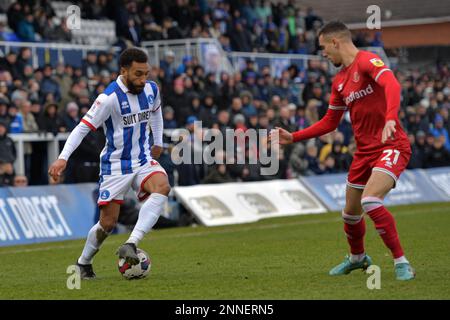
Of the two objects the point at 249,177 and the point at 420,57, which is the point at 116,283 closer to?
the point at 249,177

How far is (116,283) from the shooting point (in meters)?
10.1

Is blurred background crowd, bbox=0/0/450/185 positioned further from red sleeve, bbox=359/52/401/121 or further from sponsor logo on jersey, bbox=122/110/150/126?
red sleeve, bbox=359/52/401/121

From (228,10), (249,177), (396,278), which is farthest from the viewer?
(228,10)

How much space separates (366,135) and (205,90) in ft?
49.3

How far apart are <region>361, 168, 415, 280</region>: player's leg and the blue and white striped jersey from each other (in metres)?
2.42

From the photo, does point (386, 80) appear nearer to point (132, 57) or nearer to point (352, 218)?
point (352, 218)

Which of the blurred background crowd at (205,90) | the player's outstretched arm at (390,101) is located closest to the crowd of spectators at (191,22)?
the blurred background crowd at (205,90)

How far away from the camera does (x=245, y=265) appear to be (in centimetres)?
1191

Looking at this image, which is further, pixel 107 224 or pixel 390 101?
pixel 107 224

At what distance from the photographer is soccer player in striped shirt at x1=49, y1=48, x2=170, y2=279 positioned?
408 inches

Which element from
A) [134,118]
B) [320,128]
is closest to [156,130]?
[134,118]
